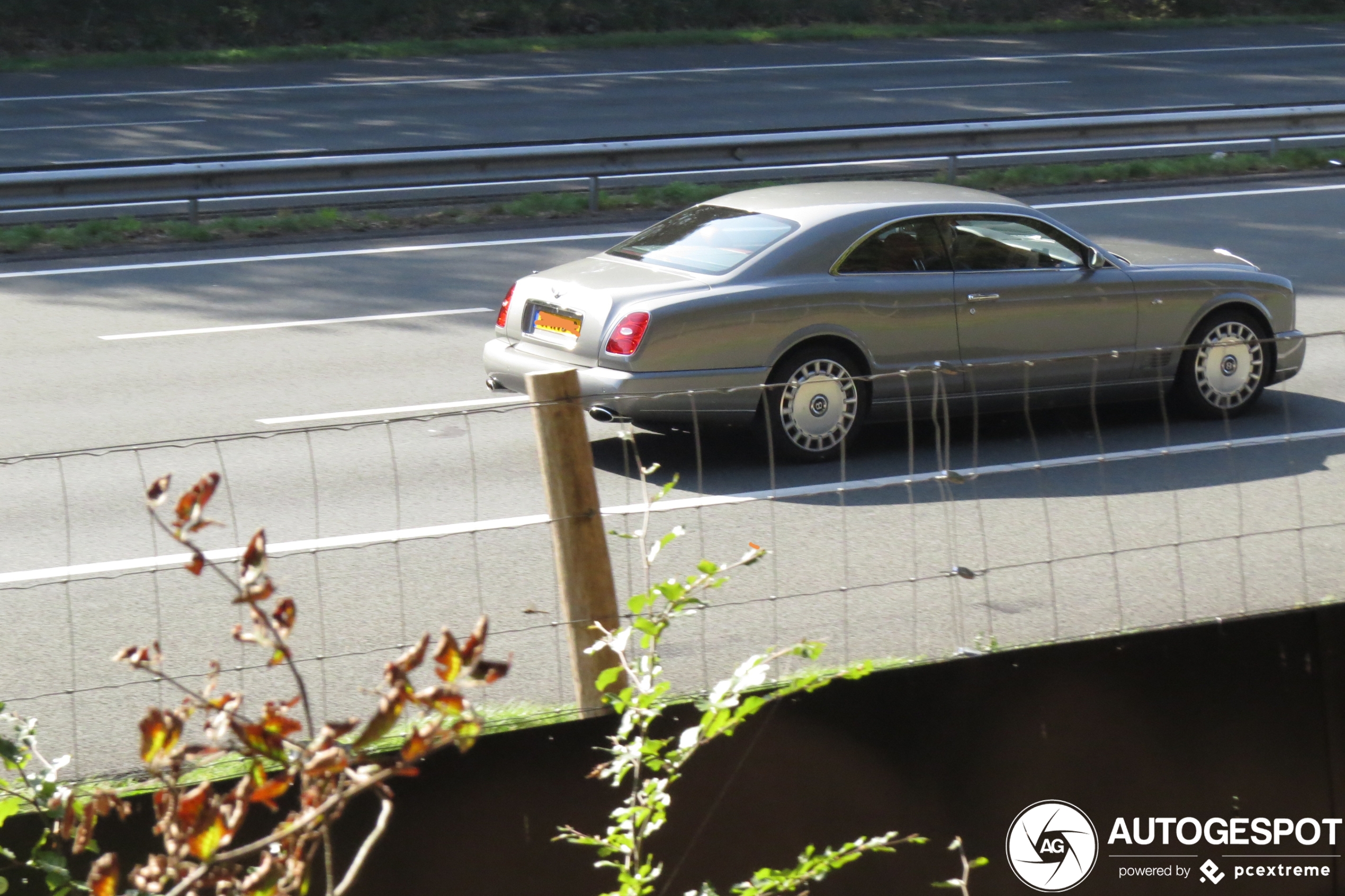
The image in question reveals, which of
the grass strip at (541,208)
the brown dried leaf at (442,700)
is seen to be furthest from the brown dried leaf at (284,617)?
the grass strip at (541,208)

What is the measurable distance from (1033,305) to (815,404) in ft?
5.04

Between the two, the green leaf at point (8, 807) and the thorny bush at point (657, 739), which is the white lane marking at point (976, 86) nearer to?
the thorny bush at point (657, 739)

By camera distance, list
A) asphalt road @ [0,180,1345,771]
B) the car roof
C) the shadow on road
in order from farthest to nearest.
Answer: the car roof, the shadow on road, asphalt road @ [0,180,1345,771]

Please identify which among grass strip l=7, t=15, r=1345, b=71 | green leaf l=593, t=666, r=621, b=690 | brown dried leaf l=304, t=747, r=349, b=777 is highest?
grass strip l=7, t=15, r=1345, b=71

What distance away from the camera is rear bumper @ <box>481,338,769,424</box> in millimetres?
8031

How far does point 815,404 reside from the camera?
8445 millimetres

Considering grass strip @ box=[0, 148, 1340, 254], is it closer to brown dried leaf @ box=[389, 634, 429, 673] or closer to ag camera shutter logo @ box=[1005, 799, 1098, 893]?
ag camera shutter logo @ box=[1005, 799, 1098, 893]

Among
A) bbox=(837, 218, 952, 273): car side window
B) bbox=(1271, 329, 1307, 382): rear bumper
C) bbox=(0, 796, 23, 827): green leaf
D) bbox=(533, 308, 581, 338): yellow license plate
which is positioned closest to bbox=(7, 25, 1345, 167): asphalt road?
bbox=(533, 308, 581, 338): yellow license plate

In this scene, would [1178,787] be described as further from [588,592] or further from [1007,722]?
[588,592]

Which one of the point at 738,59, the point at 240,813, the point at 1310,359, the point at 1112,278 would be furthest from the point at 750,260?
the point at 738,59

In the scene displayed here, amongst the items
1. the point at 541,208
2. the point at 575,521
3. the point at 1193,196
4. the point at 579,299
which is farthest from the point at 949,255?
the point at 1193,196

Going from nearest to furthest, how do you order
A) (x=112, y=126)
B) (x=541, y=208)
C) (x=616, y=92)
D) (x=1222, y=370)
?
(x=1222, y=370) → (x=541, y=208) → (x=112, y=126) → (x=616, y=92)

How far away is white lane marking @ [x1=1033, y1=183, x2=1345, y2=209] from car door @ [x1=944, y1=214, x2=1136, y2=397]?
23.8 feet

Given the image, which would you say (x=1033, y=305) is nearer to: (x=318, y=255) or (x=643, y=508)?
(x=643, y=508)
